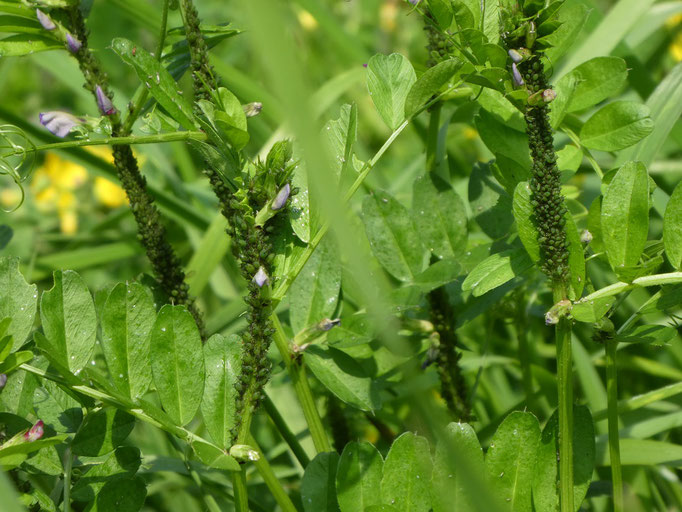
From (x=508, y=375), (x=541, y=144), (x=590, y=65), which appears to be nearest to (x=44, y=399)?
(x=541, y=144)

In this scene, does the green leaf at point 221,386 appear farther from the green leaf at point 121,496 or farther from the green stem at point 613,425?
the green stem at point 613,425

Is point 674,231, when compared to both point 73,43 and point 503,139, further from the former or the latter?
point 73,43

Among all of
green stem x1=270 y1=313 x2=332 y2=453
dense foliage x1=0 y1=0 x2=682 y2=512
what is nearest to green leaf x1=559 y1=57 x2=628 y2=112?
dense foliage x1=0 y1=0 x2=682 y2=512

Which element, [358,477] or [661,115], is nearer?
[358,477]

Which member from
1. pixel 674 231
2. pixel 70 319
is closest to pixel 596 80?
pixel 674 231

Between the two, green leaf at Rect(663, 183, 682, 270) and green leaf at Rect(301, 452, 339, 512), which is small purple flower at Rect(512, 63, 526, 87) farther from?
green leaf at Rect(301, 452, 339, 512)

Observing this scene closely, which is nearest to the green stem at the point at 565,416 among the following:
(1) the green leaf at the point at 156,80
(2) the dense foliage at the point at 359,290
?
(2) the dense foliage at the point at 359,290

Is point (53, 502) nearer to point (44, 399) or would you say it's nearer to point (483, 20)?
point (44, 399)
